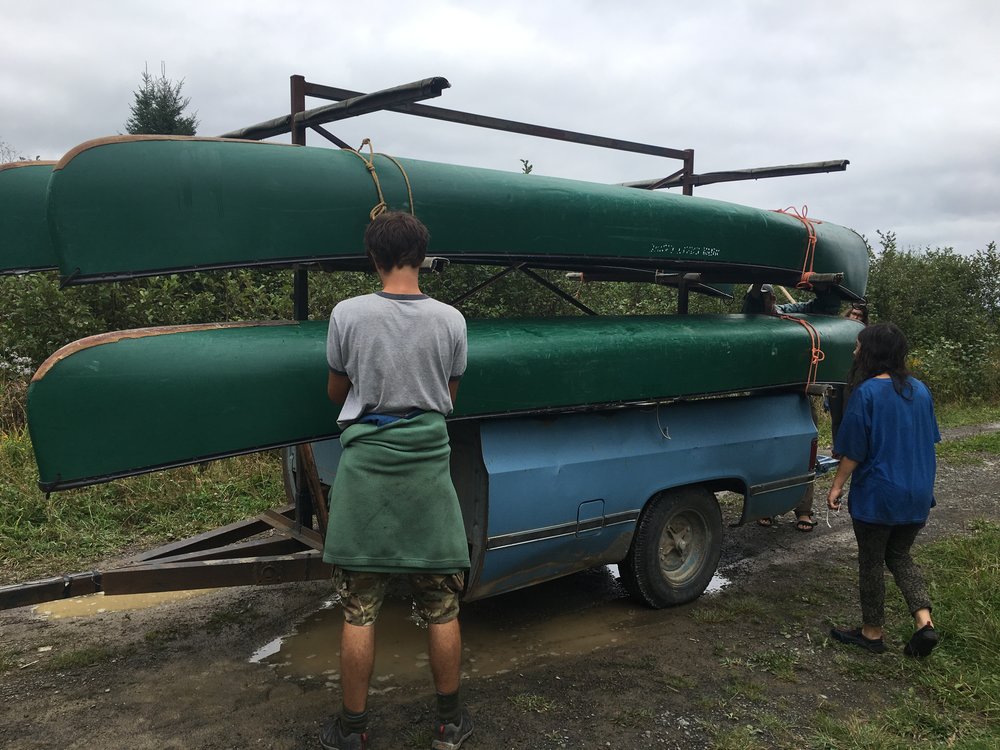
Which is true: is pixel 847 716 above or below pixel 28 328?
below

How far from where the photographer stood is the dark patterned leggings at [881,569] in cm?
373

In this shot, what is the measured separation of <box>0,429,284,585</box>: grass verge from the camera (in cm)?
496

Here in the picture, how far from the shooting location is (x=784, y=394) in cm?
492

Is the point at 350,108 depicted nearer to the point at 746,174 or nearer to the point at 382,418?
the point at 382,418

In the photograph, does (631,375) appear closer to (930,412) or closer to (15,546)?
(930,412)

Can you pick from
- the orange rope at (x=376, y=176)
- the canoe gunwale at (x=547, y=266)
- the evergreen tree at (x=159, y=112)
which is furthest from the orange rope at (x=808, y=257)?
the evergreen tree at (x=159, y=112)

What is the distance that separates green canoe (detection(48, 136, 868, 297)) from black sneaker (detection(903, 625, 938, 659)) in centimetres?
235

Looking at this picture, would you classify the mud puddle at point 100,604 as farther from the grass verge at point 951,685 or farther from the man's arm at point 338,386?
the grass verge at point 951,685

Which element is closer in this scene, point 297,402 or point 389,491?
point 389,491

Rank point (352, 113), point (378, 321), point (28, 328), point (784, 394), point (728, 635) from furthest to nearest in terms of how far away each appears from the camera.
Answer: point (28, 328)
point (784, 394)
point (728, 635)
point (352, 113)
point (378, 321)

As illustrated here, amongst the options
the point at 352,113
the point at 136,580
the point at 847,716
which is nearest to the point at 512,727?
the point at 847,716

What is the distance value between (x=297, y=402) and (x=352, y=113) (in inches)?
60.0

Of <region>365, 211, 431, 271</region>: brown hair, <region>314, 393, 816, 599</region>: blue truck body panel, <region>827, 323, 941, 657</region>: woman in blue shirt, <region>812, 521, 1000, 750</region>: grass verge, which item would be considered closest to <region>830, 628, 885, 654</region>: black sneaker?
<region>827, 323, 941, 657</region>: woman in blue shirt

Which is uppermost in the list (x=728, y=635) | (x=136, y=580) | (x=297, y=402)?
(x=297, y=402)
